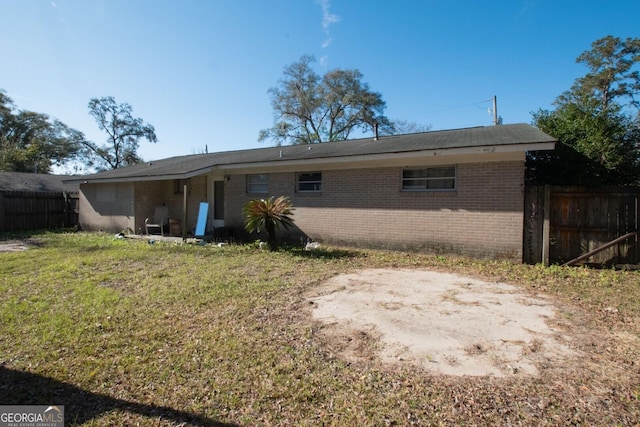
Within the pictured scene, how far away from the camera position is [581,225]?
7438 mm

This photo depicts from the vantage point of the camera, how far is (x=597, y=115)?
9.20m

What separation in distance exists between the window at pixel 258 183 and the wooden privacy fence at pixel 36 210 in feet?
36.6

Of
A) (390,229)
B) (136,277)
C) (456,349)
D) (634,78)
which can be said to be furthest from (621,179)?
(634,78)

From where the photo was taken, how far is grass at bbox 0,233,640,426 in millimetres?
2506

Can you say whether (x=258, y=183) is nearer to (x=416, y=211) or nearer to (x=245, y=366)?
(x=416, y=211)

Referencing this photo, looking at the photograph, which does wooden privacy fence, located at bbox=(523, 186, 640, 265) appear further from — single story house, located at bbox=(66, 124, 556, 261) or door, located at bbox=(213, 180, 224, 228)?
door, located at bbox=(213, 180, 224, 228)

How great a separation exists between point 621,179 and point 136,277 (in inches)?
487

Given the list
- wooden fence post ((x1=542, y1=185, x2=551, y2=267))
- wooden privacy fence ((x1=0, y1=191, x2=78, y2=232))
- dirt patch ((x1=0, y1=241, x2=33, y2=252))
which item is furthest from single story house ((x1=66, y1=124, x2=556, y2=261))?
wooden privacy fence ((x1=0, y1=191, x2=78, y2=232))

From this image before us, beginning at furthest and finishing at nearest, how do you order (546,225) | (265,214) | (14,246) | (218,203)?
(218,203) → (14,246) → (265,214) → (546,225)

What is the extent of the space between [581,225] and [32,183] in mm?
26248

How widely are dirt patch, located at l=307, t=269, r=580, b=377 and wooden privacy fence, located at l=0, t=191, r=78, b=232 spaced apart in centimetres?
1707

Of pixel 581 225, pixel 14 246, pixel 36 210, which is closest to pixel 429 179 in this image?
pixel 581 225

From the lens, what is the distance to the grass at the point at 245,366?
2506 mm

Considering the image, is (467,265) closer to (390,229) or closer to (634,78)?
(390,229)
